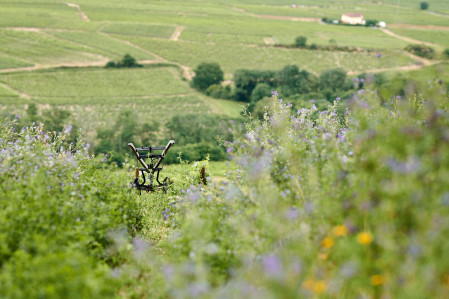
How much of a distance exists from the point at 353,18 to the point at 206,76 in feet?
157

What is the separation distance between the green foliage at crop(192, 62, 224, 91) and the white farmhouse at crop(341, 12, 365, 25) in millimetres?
43140

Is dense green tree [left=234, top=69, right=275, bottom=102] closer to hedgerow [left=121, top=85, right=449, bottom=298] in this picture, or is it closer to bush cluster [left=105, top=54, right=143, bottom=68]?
bush cluster [left=105, top=54, right=143, bottom=68]

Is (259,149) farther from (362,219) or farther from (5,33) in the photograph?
(5,33)

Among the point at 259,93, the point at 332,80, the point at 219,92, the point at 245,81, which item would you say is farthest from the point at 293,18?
the point at 259,93

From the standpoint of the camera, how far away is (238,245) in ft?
15.5

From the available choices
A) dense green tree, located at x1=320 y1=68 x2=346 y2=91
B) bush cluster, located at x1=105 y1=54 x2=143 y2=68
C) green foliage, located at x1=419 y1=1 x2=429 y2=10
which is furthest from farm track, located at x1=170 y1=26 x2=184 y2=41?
green foliage, located at x1=419 y1=1 x2=429 y2=10

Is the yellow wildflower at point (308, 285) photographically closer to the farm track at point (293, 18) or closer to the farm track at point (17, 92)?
the farm track at point (17, 92)

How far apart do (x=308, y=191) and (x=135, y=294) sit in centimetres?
202

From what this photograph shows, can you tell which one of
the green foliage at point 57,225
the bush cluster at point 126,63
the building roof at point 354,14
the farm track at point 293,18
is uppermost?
the green foliage at point 57,225

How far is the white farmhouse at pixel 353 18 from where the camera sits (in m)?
99.0

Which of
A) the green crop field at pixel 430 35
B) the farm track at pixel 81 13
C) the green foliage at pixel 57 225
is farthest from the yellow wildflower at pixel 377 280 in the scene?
the farm track at pixel 81 13

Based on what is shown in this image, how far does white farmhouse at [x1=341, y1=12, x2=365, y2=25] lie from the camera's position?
9896 cm

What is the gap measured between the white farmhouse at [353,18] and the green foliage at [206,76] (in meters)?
43.1

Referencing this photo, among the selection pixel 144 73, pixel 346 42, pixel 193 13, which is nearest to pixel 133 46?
pixel 144 73
